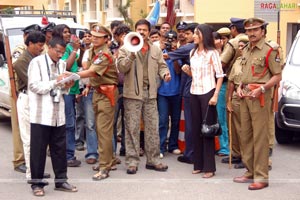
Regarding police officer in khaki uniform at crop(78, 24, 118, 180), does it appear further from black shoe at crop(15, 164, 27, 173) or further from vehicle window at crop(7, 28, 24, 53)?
vehicle window at crop(7, 28, 24, 53)

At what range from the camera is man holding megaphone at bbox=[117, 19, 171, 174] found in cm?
649

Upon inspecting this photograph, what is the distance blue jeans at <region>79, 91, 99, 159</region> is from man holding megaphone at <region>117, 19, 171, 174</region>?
2.07 ft

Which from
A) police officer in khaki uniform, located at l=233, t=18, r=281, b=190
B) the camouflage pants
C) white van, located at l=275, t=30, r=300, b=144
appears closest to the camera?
police officer in khaki uniform, located at l=233, t=18, r=281, b=190

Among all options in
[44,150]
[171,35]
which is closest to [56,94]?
[44,150]

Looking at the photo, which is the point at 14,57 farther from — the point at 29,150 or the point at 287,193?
the point at 287,193

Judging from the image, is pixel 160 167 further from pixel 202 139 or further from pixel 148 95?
pixel 148 95

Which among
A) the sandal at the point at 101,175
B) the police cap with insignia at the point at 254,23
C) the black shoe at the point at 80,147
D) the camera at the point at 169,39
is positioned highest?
the police cap with insignia at the point at 254,23

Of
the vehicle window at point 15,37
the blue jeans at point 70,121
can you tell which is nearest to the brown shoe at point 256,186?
the blue jeans at point 70,121

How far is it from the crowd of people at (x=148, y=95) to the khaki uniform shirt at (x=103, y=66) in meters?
0.01

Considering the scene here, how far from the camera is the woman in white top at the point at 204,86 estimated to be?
20.9 feet

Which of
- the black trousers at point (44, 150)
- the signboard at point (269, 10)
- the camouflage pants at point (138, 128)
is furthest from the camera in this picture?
the signboard at point (269, 10)

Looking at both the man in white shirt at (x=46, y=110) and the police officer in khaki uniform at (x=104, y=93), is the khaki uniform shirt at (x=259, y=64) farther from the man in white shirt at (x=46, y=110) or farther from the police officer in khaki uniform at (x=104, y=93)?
the man in white shirt at (x=46, y=110)

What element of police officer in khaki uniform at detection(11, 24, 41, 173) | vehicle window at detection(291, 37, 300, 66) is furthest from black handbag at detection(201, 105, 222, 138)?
vehicle window at detection(291, 37, 300, 66)

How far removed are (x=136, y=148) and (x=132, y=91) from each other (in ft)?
2.39
